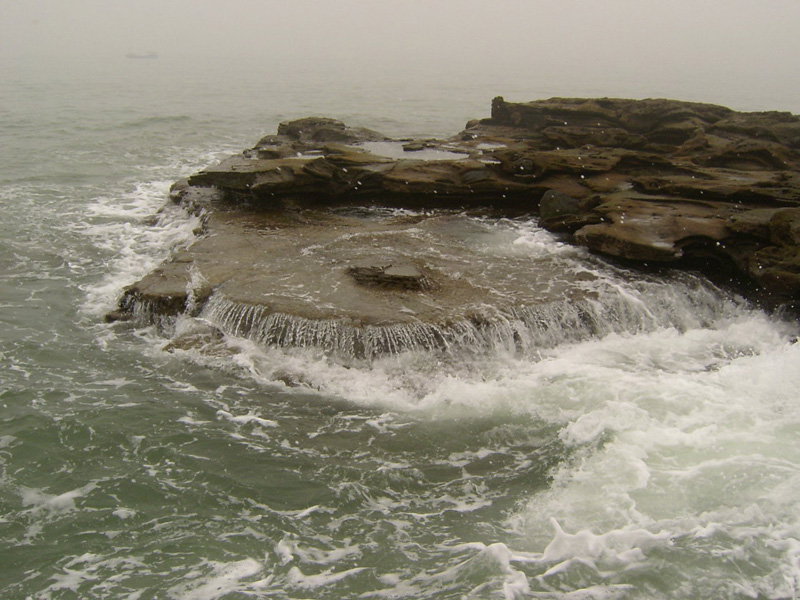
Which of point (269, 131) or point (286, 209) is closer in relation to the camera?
point (286, 209)

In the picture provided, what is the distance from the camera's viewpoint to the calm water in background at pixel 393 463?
Result: 20.4 ft

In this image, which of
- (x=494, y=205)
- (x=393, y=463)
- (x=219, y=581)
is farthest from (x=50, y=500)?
(x=494, y=205)

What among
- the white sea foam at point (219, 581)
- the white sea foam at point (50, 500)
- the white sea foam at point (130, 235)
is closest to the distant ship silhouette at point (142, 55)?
the white sea foam at point (130, 235)

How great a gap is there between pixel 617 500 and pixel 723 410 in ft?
9.12

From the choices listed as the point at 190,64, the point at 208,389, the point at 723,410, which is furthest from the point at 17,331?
the point at 190,64

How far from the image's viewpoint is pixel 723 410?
8.84 m

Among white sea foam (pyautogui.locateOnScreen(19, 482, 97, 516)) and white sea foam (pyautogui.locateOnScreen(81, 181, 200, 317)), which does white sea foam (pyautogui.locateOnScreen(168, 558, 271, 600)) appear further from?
white sea foam (pyautogui.locateOnScreen(81, 181, 200, 317))

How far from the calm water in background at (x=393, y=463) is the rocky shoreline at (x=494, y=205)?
852 mm

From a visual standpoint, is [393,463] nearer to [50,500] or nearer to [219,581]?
[219,581]

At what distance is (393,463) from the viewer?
7.82 m

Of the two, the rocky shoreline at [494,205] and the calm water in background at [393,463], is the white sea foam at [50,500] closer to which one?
the calm water in background at [393,463]

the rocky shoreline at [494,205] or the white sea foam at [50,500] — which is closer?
the white sea foam at [50,500]

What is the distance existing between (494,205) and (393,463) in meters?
9.24

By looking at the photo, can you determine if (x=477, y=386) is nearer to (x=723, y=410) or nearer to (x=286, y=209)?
(x=723, y=410)
